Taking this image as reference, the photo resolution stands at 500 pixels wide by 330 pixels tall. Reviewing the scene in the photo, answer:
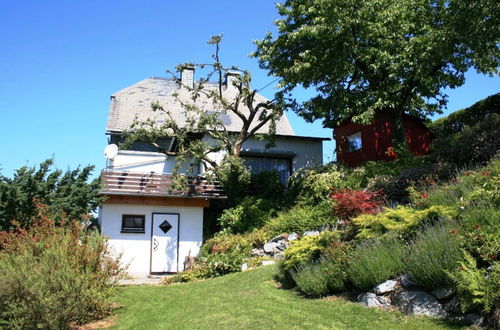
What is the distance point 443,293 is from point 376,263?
53.9 inches

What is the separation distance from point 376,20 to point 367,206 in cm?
919

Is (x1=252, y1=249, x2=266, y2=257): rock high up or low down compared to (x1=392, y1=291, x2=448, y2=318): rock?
up

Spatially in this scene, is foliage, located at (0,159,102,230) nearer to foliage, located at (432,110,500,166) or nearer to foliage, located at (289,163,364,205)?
foliage, located at (289,163,364,205)

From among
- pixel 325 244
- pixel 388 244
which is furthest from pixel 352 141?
pixel 388 244

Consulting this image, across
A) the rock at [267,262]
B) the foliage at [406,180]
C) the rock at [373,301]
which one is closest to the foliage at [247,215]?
the rock at [267,262]

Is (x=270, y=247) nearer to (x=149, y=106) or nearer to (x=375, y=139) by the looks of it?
(x=375, y=139)

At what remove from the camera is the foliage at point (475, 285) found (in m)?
5.43

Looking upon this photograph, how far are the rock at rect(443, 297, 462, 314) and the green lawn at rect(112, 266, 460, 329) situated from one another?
10.3 inches

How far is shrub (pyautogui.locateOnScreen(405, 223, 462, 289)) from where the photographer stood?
20.9 feet

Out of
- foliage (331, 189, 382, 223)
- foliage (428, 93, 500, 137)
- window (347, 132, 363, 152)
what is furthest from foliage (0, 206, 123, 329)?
foliage (428, 93, 500, 137)

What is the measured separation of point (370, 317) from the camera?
6.66 metres

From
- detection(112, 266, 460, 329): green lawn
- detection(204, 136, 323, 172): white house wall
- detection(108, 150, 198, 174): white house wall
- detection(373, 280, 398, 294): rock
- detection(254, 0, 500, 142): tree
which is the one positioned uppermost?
detection(254, 0, 500, 142): tree

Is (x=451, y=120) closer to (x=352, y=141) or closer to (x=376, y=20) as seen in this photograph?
(x=352, y=141)

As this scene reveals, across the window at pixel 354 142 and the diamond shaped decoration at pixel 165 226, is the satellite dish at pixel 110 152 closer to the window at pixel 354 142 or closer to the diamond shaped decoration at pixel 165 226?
the diamond shaped decoration at pixel 165 226
